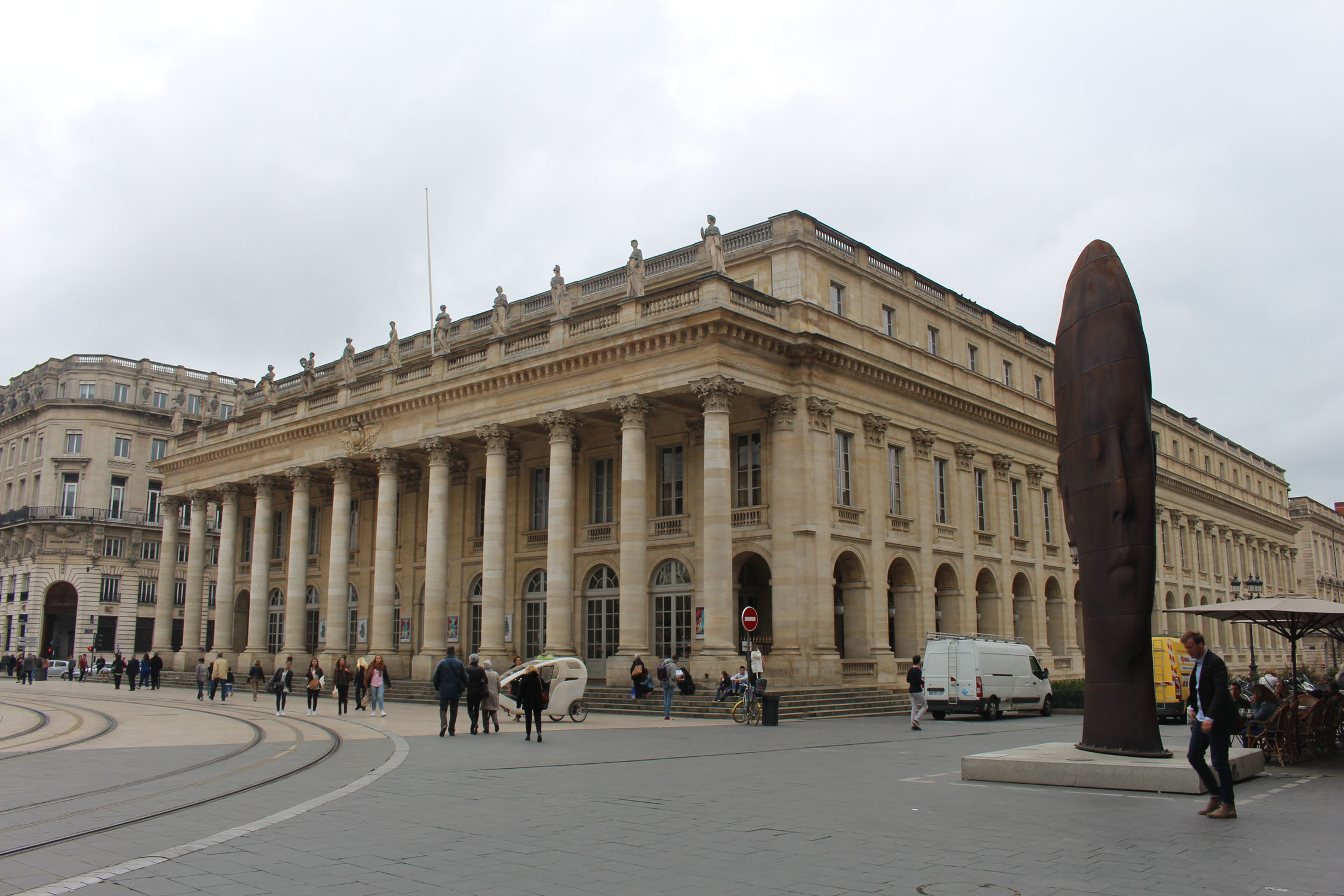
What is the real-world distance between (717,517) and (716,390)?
144 inches

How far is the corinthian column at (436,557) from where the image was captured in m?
37.1

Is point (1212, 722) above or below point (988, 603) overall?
below

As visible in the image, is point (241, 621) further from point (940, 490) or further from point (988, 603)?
point (988, 603)

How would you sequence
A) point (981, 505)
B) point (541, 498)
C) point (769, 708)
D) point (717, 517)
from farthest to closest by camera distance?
Result: point (981, 505) → point (541, 498) → point (717, 517) → point (769, 708)

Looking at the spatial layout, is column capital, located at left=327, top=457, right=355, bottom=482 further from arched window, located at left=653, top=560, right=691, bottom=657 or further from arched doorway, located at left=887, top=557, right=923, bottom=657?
arched doorway, located at left=887, top=557, right=923, bottom=657

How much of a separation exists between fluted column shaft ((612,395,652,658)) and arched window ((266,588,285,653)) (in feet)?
85.8

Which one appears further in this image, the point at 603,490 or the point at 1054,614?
the point at 1054,614

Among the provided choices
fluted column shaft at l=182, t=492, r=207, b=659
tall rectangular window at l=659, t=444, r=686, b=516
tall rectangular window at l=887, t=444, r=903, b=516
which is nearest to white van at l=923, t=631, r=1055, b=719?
tall rectangular window at l=887, t=444, r=903, b=516

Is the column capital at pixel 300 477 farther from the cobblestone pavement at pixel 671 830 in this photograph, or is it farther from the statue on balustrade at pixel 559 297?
the cobblestone pavement at pixel 671 830

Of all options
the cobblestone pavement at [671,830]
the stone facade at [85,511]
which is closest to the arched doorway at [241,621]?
the stone facade at [85,511]

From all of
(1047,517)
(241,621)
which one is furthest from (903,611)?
(241,621)

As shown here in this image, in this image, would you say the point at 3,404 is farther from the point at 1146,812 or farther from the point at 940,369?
the point at 1146,812

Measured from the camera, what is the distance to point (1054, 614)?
1743 inches

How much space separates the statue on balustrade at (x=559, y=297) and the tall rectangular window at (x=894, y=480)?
12036mm
